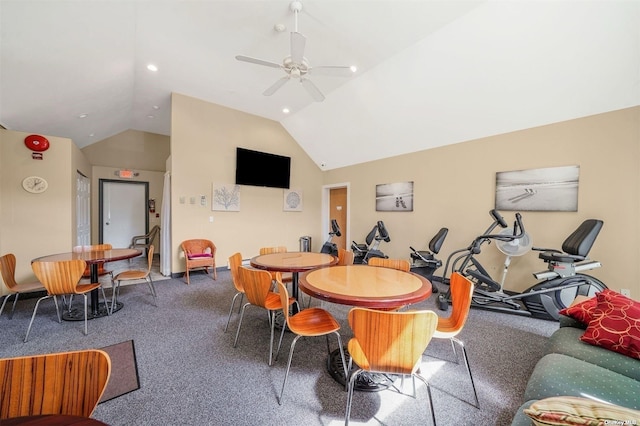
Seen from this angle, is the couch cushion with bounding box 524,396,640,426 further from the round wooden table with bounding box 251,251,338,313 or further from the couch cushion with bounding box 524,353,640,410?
the round wooden table with bounding box 251,251,338,313

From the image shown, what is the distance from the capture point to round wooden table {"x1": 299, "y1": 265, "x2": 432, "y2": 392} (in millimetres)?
1575

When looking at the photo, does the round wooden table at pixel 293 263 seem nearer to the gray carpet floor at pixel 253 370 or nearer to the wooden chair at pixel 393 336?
the gray carpet floor at pixel 253 370

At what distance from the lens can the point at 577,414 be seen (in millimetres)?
680

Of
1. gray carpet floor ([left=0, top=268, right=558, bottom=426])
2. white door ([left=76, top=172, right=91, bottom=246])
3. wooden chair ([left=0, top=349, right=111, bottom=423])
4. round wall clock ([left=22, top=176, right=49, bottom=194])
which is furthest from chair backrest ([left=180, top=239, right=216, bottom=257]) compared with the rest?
wooden chair ([left=0, top=349, right=111, bottom=423])


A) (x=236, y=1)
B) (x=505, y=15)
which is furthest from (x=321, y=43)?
(x=505, y=15)

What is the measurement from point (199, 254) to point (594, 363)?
5.27m

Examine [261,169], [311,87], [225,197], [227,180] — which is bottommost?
[225,197]

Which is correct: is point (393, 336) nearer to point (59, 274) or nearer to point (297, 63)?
point (297, 63)

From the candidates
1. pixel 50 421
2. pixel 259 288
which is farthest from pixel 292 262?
pixel 50 421

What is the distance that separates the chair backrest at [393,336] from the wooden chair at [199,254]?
4.18 meters

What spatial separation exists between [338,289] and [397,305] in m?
0.42

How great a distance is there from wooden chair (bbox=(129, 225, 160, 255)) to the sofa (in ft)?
25.9

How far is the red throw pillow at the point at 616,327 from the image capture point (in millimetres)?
1438

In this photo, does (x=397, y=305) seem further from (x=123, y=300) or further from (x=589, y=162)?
(x=123, y=300)
